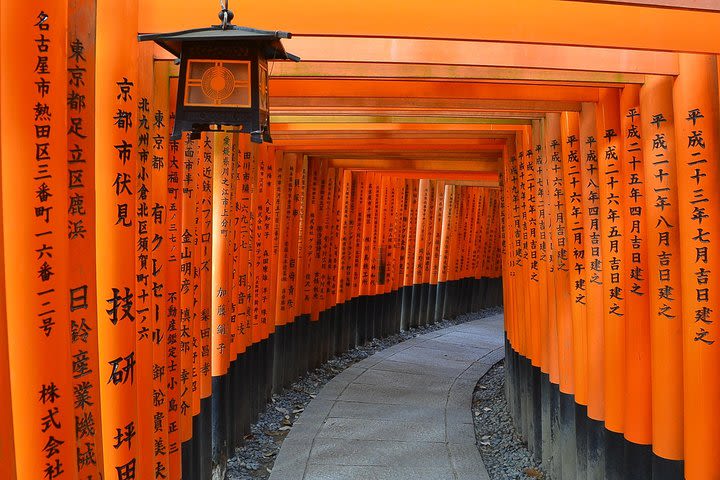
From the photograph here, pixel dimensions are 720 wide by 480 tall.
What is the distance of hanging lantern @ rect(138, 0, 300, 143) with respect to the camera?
10.6 feet

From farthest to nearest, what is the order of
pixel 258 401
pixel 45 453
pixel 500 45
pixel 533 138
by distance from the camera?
1. pixel 258 401
2. pixel 533 138
3. pixel 500 45
4. pixel 45 453

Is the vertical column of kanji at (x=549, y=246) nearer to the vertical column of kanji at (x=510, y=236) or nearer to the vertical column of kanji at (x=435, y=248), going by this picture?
Result: the vertical column of kanji at (x=510, y=236)

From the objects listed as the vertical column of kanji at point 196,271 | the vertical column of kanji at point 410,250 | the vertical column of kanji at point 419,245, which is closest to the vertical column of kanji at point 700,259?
the vertical column of kanji at point 196,271

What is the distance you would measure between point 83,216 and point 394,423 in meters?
6.24

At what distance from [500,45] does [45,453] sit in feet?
11.0

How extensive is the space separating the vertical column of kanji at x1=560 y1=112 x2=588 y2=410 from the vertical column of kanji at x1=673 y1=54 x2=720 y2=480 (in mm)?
1637

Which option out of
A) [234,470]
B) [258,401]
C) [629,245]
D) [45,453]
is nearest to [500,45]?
[629,245]

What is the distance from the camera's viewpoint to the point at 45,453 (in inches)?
103

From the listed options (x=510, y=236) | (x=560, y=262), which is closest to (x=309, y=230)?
(x=510, y=236)

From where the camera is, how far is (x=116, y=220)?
343 cm

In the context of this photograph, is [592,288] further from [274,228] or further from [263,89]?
[274,228]

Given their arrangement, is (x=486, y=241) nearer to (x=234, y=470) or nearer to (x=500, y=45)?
(x=234, y=470)

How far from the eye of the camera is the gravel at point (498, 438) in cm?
712

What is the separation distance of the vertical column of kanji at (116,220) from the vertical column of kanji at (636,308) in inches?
126
